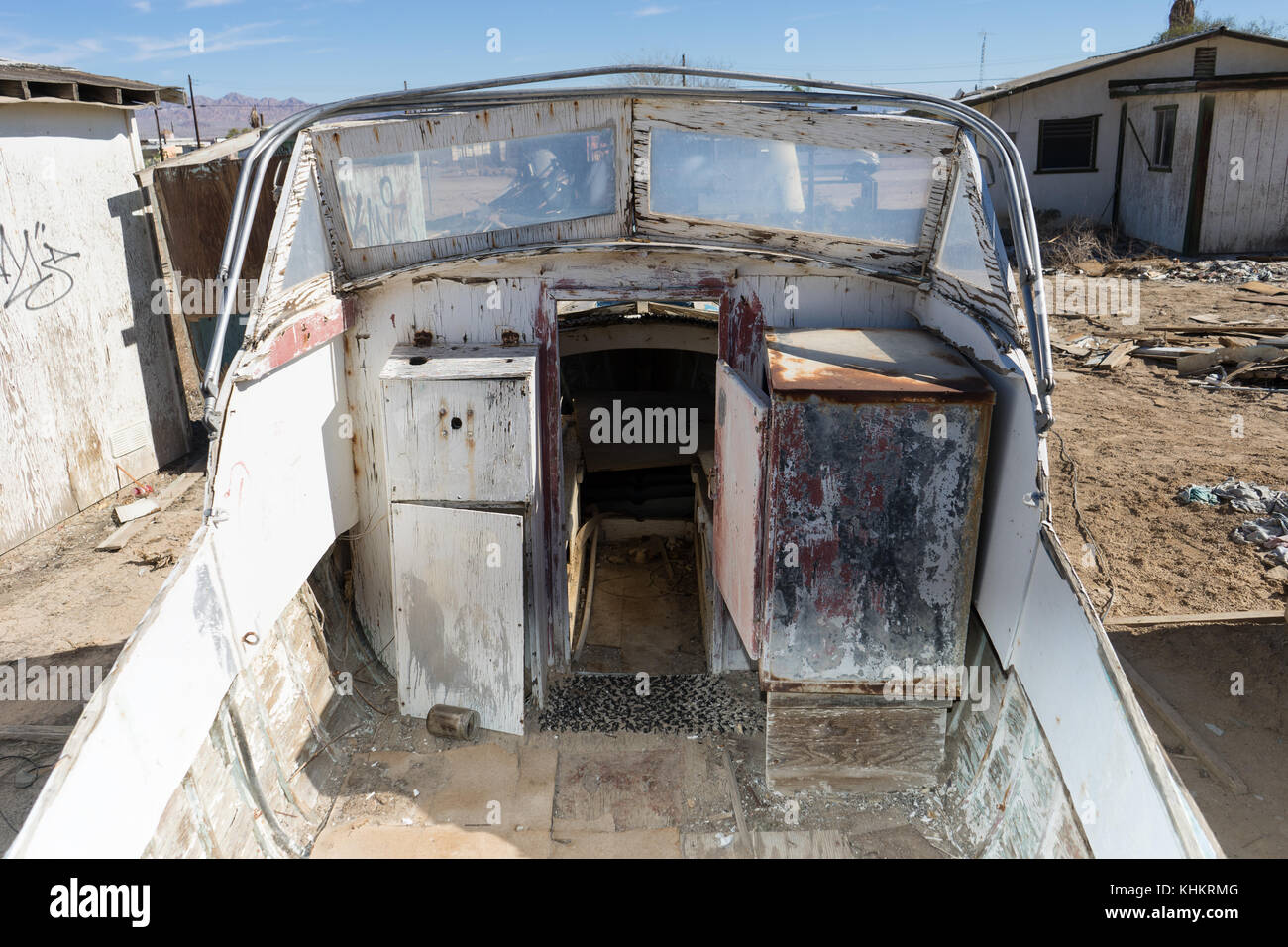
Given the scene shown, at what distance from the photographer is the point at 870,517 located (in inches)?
149

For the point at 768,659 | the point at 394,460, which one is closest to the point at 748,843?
the point at 768,659

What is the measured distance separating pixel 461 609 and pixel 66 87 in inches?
223

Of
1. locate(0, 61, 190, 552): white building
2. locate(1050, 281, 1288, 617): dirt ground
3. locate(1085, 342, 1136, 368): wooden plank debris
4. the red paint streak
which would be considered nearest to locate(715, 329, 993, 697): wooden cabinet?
the red paint streak

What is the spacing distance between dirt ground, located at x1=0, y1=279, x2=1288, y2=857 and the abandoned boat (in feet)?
0.88

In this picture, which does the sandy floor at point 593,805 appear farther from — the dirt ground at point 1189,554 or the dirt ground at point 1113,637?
the dirt ground at point 1189,554

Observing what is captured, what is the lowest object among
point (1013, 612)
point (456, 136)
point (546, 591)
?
point (546, 591)

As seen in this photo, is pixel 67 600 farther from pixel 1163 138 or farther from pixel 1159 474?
pixel 1163 138

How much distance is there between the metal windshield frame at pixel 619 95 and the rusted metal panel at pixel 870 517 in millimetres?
460

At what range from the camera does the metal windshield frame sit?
11.8ft

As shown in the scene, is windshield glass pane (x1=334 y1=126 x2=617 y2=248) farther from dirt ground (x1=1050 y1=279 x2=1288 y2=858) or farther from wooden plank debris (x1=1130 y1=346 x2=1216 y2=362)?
wooden plank debris (x1=1130 y1=346 x2=1216 y2=362)

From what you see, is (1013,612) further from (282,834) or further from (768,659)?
(282,834)

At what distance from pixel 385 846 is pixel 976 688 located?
2598mm

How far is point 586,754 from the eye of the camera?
14.9 ft
